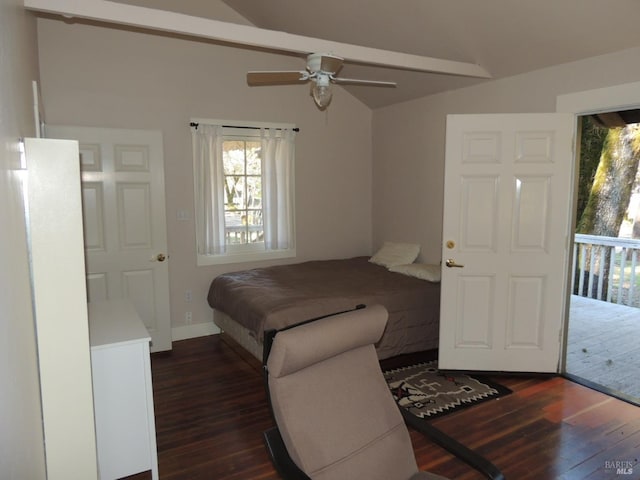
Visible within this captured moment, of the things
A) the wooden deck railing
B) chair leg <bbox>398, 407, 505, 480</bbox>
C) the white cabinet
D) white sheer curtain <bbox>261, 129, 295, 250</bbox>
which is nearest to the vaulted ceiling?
white sheer curtain <bbox>261, 129, 295, 250</bbox>

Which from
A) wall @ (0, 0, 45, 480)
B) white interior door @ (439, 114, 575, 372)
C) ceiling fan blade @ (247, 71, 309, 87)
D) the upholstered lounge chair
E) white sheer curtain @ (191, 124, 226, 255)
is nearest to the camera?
wall @ (0, 0, 45, 480)

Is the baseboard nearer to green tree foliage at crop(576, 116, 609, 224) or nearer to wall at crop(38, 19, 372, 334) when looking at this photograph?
wall at crop(38, 19, 372, 334)

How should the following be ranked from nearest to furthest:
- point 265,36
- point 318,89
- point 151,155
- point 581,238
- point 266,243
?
1. point 318,89
2. point 265,36
3. point 151,155
4. point 266,243
5. point 581,238

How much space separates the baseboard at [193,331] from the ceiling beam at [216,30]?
2857mm

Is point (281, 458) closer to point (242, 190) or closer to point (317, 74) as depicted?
point (317, 74)

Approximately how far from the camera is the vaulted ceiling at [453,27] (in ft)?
9.34

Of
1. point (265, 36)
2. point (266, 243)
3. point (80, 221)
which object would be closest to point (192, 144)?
point (266, 243)

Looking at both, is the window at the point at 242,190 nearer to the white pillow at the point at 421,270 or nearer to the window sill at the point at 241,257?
the window sill at the point at 241,257

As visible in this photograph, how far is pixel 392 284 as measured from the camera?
13.4 ft

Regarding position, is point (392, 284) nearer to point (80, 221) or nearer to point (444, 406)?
point (444, 406)

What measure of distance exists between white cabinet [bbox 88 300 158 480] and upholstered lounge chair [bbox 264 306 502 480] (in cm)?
76

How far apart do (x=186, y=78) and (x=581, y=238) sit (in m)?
5.22

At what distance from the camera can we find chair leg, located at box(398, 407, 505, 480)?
5.24 feet

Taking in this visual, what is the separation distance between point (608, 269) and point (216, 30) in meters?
5.41
